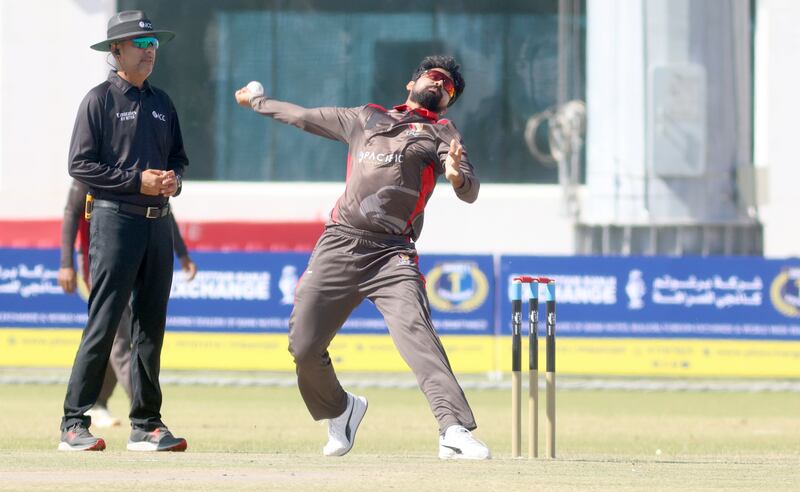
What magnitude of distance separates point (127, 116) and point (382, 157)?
52.2 inches

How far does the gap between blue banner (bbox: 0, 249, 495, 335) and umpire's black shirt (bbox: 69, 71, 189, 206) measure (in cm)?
783

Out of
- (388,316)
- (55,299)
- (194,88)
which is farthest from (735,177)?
(388,316)

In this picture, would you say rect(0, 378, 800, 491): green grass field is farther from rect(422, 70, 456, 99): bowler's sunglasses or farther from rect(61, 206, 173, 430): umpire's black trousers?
rect(422, 70, 456, 99): bowler's sunglasses

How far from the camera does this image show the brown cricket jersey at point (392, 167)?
856 cm

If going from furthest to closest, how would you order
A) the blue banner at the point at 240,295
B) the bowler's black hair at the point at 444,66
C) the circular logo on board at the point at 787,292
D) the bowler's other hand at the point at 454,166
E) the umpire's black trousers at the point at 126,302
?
1. the blue banner at the point at 240,295
2. the circular logo on board at the point at 787,292
3. the bowler's black hair at the point at 444,66
4. the umpire's black trousers at the point at 126,302
5. the bowler's other hand at the point at 454,166

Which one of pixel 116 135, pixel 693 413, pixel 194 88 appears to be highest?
pixel 194 88

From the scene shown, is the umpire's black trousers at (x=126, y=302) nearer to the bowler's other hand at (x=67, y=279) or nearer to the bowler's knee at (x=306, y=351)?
the bowler's knee at (x=306, y=351)

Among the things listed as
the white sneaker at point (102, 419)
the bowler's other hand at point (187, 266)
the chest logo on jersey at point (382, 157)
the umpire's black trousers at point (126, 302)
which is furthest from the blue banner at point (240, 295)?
the chest logo on jersey at point (382, 157)

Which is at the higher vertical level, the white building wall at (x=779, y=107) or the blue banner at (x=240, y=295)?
the white building wall at (x=779, y=107)

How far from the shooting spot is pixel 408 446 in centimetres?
1097

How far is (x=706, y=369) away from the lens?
645 inches

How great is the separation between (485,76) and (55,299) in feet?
37.6

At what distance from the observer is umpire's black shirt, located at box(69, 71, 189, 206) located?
28.3ft

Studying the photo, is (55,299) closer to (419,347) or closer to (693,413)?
(693,413)
